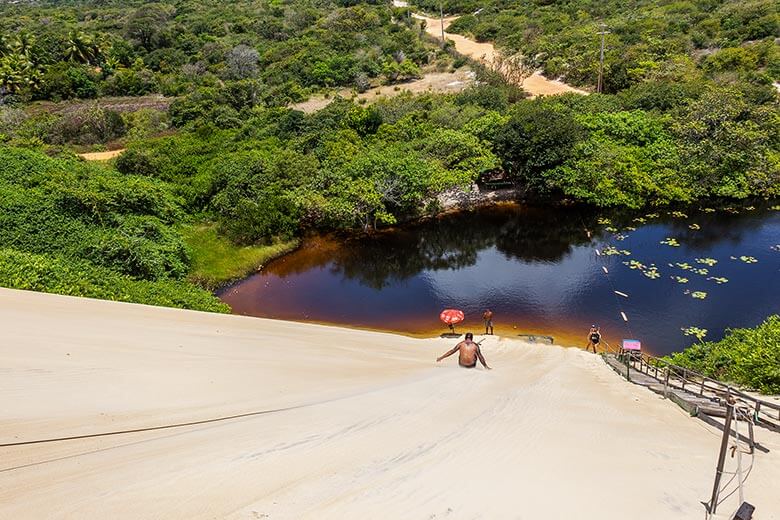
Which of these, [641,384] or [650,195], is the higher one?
[650,195]

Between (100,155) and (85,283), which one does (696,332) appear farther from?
(100,155)

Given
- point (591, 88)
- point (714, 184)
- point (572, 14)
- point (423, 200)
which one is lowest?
point (423, 200)

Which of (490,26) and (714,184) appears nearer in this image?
(714,184)

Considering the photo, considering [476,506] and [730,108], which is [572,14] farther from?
[476,506]

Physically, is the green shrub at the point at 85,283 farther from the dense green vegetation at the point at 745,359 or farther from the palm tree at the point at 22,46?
the palm tree at the point at 22,46

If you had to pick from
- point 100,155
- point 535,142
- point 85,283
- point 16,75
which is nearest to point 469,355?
point 85,283

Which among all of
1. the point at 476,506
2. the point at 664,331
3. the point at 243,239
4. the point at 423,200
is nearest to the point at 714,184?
the point at 664,331

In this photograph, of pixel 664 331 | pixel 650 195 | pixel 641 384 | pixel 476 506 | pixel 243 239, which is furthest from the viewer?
pixel 650 195

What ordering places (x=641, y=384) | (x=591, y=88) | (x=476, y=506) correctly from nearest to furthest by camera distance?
(x=476, y=506), (x=641, y=384), (x=591, y=88)
